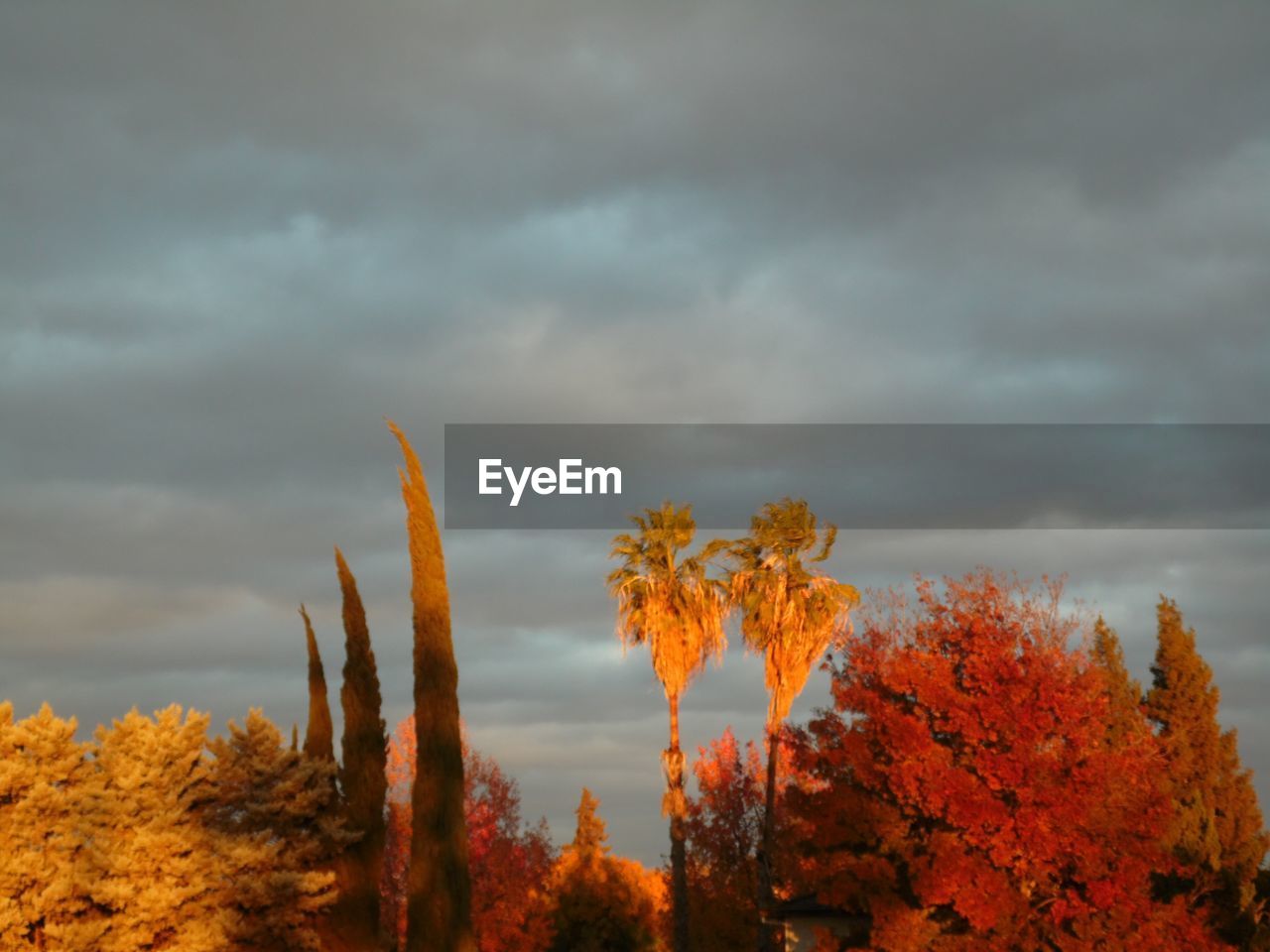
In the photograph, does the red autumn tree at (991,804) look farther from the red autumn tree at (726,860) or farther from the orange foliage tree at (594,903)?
the orange foliage tree at (594,903)

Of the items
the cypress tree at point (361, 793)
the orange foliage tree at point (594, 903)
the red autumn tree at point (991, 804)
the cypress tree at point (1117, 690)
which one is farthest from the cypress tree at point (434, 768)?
the orange foliage tree at point (594, 903)

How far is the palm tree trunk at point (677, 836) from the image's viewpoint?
42.1 meters

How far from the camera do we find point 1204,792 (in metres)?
43.6

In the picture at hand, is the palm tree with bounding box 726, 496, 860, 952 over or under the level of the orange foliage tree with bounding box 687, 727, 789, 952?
over

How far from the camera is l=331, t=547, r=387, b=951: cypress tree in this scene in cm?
3281

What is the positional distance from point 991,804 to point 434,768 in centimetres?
1326

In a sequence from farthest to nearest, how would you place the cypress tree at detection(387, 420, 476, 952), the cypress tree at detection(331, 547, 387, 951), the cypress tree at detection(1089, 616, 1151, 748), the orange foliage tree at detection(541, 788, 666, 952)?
the orange foliage tree at detection(541, 788, 666, 952) < the cypress tree at detection(1089, 616, 1151, 748) < the cypress tree at detection(331, 547, 387, 951) < the cypress tree at detection(387, 420, 476, 952)

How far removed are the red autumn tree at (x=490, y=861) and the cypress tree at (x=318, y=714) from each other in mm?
12455

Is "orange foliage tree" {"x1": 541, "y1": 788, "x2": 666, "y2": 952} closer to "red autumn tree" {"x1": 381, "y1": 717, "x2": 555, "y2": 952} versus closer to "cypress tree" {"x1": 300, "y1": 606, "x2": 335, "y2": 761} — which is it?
"red autumn tree" {"x1": 381, "y1": 717, "x2": 555, "y2": 952}

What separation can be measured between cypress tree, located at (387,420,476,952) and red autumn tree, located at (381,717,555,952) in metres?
16.0

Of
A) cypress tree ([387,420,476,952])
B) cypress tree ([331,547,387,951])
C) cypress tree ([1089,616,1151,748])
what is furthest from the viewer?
cypress tree ([1089,616,1151,748])

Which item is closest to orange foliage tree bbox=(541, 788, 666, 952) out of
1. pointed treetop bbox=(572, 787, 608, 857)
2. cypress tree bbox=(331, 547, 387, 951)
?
pointed treetop bbox=(572, 787, 608, 857)

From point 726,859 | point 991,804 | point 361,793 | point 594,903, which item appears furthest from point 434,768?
point 594,903

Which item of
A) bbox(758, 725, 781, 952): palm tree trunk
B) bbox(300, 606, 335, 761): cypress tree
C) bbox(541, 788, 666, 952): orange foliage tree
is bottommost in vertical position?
bbox(541, 788, 666, 952): orange foliage tree
